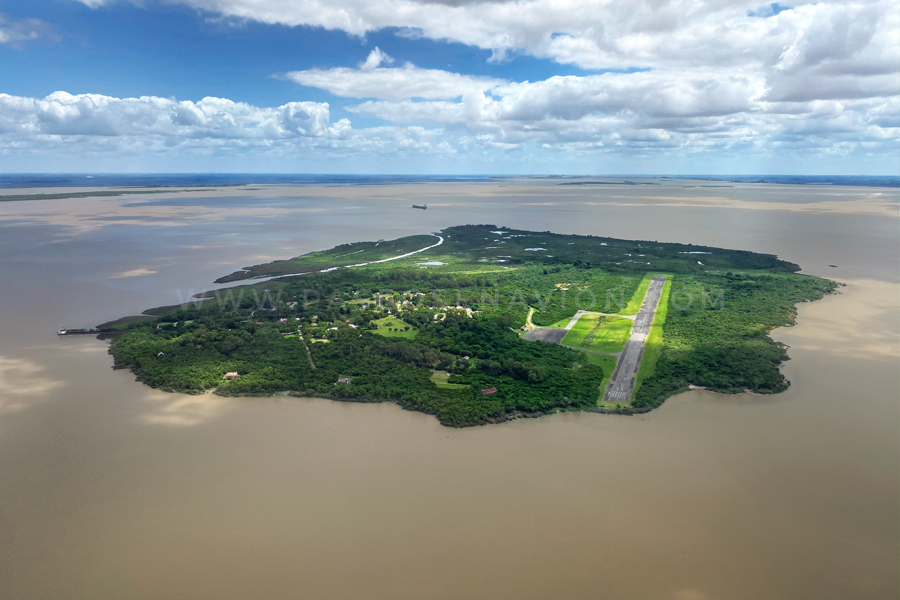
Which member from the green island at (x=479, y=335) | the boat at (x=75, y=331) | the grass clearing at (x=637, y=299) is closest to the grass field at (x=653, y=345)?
the green island at (x=479, y=335)

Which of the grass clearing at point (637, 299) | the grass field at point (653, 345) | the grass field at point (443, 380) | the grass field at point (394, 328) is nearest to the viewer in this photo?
the grass field at point (443, 380)

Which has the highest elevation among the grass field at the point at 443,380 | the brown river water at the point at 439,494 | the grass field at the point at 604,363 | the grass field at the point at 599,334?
the grass field at the point at 599,334

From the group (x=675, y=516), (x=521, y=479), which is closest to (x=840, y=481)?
(x=675, y=516)

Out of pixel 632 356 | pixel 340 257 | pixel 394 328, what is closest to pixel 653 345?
pixel 632 356

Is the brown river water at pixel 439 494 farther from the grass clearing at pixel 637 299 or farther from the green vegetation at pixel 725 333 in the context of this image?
the grass clearing at pixel 637 299

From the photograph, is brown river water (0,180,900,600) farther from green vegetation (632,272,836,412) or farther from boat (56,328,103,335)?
boat (56,328,103,335)

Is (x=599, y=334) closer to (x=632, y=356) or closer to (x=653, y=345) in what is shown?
(x=653, y=345)
